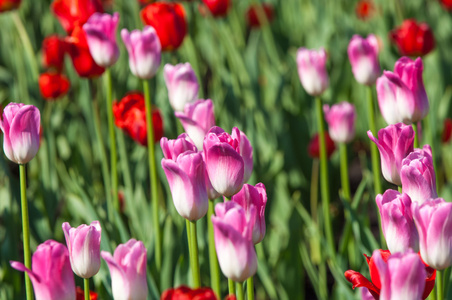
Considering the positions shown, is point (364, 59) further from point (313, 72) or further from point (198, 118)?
point (198, 118)

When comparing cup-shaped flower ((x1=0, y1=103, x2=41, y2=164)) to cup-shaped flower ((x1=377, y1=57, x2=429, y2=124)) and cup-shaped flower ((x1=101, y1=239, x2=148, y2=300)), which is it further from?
cup-shaped flower ((x1=377, y1=57, x2=429, y2=124))

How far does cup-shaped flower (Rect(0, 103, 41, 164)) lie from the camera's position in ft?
3.15

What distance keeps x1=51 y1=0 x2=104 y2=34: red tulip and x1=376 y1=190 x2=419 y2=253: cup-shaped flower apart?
1113 millimetres

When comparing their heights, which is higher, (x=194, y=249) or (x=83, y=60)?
(x=83, y=60)

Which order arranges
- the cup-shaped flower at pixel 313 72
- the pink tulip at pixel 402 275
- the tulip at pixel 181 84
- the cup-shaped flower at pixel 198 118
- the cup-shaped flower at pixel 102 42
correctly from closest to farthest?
the pink tulip at pixel 402 275
the cup-shaped flower at pixel 198 118
the tulip at pixel 181 84
the cup-shaped flower at pixel 102 42
the cup-shaped flower at pixel 313 72

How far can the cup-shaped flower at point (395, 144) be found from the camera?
3.22 ft

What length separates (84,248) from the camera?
0.86 m

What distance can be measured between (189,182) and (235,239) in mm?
152

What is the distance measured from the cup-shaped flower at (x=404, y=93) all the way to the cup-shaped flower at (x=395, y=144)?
0.62 feet

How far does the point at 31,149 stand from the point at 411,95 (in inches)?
25.6

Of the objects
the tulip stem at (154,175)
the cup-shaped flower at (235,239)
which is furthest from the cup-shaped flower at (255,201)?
the tulip stem at (154,175)

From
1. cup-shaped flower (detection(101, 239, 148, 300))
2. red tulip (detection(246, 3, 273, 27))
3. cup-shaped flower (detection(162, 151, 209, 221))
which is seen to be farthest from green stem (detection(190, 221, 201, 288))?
red tulip (detection(246, 3, 273, 27))

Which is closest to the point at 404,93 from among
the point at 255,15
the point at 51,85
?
the point at 51,85

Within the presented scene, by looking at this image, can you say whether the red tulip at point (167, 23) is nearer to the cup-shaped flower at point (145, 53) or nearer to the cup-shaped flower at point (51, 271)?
the cup-shaped flower at point (145, 53)
